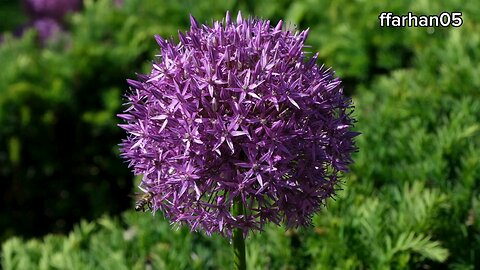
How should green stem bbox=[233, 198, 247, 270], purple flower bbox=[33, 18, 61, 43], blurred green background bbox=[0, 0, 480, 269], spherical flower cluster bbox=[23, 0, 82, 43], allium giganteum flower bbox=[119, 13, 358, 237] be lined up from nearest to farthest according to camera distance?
allium giganteum flower bbox=[119, 13, 358, 237] < green stem bbox=[233, 198, 247, 270] < blurred green background bbox=[0, 0, 480, 269] < purple flower bbox=[33, 18, 61, 43] < spherical flower cluster bbox=[23, 0, 82, 43]

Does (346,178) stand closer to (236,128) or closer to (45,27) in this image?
(236,128)

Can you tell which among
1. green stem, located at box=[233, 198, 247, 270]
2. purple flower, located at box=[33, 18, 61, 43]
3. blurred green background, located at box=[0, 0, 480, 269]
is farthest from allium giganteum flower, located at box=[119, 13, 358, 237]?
purple flower, located at box=[33, 18, 61, 43]

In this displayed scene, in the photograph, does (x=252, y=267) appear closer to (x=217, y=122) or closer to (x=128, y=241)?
(x=128, y=241)

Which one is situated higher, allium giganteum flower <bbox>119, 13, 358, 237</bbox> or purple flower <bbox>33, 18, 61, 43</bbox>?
purple flower <bbox>33, 18, 61, 43</bbox>

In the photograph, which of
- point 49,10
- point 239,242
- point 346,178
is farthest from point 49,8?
point 239,242

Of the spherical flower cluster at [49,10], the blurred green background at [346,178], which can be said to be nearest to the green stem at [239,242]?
the blurred green background at [346,178]

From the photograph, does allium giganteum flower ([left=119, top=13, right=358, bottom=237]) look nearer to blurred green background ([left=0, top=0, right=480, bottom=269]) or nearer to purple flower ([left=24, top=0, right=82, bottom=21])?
blurred green background ([left=0, top=0, right=480, bottom=269])

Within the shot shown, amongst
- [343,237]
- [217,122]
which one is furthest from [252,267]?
[217,122]
